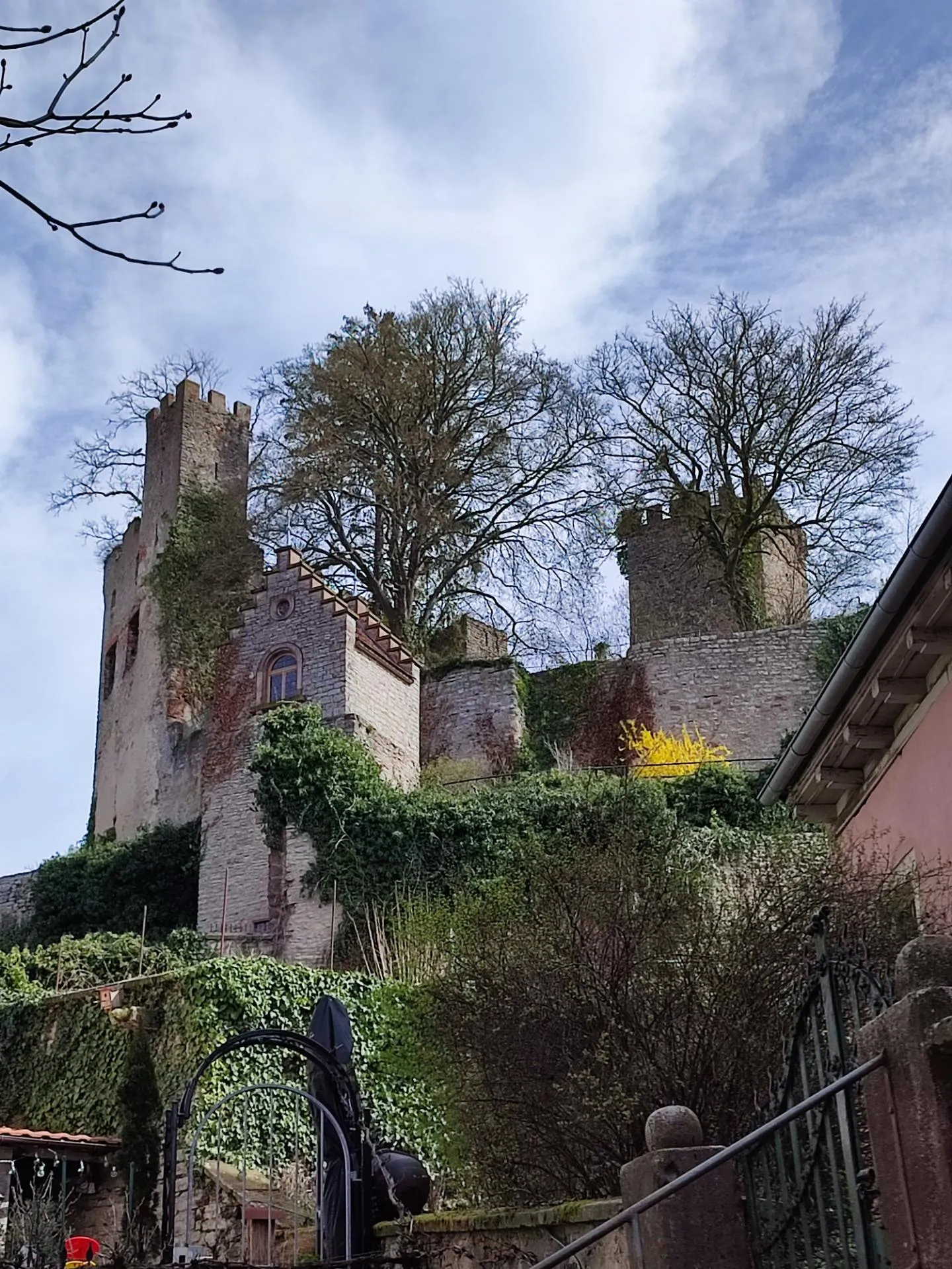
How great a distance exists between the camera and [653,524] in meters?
32.2

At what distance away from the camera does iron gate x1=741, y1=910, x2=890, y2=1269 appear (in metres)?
4.37

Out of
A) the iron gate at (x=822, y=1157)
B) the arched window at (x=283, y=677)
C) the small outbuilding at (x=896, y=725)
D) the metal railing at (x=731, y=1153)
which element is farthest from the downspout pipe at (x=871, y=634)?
the arched window at (x=283, y=677)

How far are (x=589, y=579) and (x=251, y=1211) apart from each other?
780 inches

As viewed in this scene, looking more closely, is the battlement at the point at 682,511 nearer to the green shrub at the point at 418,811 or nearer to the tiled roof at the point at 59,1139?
the green shrub at the point at 418,811

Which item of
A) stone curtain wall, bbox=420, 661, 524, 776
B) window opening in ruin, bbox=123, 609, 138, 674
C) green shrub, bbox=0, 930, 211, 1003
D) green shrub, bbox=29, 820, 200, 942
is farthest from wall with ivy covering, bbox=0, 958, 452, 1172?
window opening in ruin, bbox=123, 609, 138, 674

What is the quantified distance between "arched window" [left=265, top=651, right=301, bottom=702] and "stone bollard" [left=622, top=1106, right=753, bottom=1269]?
63.4 ft

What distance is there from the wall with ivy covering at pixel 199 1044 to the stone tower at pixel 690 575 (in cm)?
1561

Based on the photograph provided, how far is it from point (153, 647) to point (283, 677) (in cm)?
558

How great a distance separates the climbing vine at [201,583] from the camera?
28234 mm

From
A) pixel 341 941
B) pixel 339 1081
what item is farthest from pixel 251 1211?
pixel 341 941

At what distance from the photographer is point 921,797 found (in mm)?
8500

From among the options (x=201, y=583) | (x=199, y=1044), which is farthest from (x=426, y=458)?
(x=199, y=1044)

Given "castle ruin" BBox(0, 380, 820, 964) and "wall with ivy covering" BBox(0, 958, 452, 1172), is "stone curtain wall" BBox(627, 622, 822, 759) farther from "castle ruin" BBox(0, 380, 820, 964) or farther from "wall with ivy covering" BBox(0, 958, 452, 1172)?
"wall with ivy covering" BBox(0, 958, 452, 1172)

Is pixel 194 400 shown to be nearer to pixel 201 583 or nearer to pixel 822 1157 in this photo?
pixel 201 583
